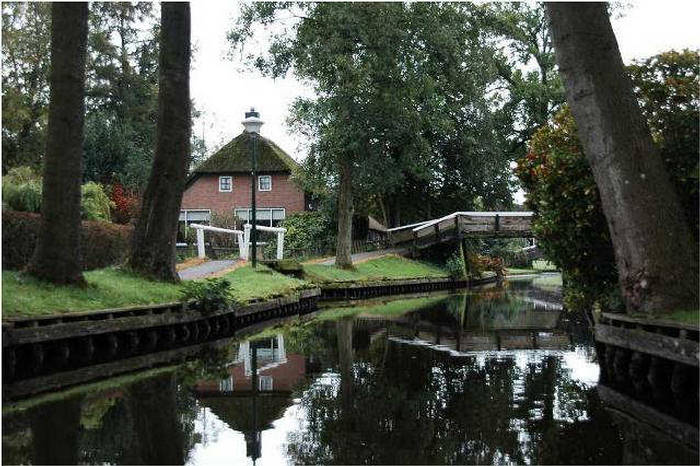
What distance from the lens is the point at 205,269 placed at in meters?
26.7

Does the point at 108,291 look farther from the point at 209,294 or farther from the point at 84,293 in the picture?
the point at 209,294

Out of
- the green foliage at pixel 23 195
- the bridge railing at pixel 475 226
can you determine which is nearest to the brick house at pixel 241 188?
the bridge railing at pixel 475 226

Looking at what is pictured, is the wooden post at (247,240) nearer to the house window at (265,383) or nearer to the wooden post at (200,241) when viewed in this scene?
the wooden post at (200,241)

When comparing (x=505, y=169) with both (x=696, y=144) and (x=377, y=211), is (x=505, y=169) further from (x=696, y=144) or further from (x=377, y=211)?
(x=696, y=144)

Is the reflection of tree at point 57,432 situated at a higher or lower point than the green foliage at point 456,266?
lower

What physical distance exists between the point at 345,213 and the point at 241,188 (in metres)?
19.2

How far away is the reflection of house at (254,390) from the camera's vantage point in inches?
352

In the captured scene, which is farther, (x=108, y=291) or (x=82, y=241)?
(x=82, y=241)

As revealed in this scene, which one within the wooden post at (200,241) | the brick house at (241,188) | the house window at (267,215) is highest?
the brick house at (241,188)

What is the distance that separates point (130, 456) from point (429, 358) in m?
8.00

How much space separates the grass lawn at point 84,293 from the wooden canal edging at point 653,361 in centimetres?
859

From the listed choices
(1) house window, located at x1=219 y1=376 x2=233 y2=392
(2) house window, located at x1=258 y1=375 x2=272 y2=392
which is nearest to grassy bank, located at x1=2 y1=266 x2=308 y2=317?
(1) house window, located at x1=219 y1=376 x2=233 y2=392

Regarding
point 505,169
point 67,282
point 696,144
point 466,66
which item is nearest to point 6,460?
point 67,282

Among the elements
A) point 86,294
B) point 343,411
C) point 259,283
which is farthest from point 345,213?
point 343,411
